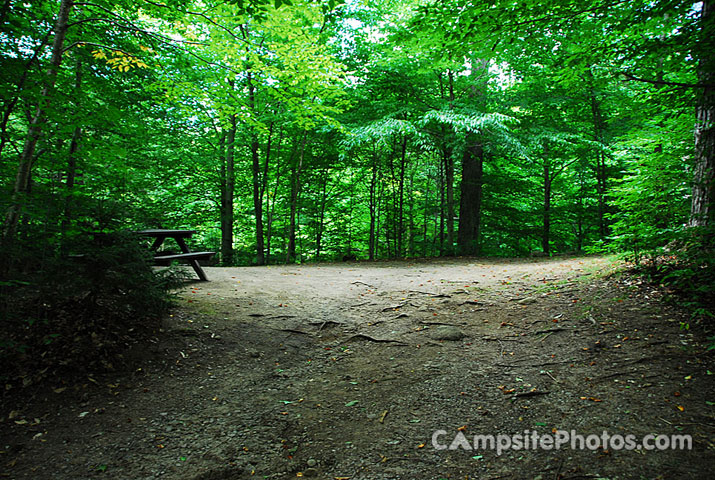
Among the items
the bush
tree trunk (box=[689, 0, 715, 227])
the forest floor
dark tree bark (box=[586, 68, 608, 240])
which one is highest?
dark tree bark (box=[586, 68, 608, 240])

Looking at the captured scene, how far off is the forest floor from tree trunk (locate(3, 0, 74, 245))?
156cm

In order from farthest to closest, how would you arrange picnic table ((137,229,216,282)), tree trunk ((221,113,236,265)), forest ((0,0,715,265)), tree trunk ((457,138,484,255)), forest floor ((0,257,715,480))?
tree trunk ((221,113,236,265)), tree trunk ((457,138,484,255)), picnic table ((137,229,216,282)), forest ((0,0,715,265)), forest floor ((0,257,715,480))

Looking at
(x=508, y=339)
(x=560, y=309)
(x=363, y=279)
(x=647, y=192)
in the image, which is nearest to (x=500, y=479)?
(x=508, y=339)

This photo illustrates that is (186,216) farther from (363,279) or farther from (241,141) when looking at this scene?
(363,279)

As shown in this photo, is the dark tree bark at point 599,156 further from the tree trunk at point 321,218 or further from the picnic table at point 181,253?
the picnic table at point 181,253

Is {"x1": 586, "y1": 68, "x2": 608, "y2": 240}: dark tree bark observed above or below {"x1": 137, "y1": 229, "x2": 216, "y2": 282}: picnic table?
above

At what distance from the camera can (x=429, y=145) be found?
1163 cm

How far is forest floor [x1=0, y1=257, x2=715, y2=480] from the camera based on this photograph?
2.24 meters

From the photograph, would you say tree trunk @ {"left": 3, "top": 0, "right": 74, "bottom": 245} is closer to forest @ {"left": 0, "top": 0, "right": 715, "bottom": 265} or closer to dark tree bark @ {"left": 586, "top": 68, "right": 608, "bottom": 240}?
forest @ {"left": 0, "top": 0, "right": 715, "bottom": 265}

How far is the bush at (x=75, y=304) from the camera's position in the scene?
2.97m

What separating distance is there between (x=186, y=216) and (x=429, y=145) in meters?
9.06

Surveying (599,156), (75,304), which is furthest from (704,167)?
(599,156)

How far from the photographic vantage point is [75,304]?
11.6 ft

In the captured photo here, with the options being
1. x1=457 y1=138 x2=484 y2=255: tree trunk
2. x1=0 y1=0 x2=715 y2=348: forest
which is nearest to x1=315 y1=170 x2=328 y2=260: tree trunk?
x1=0 y1=0 x2=715 y2=348: forest
